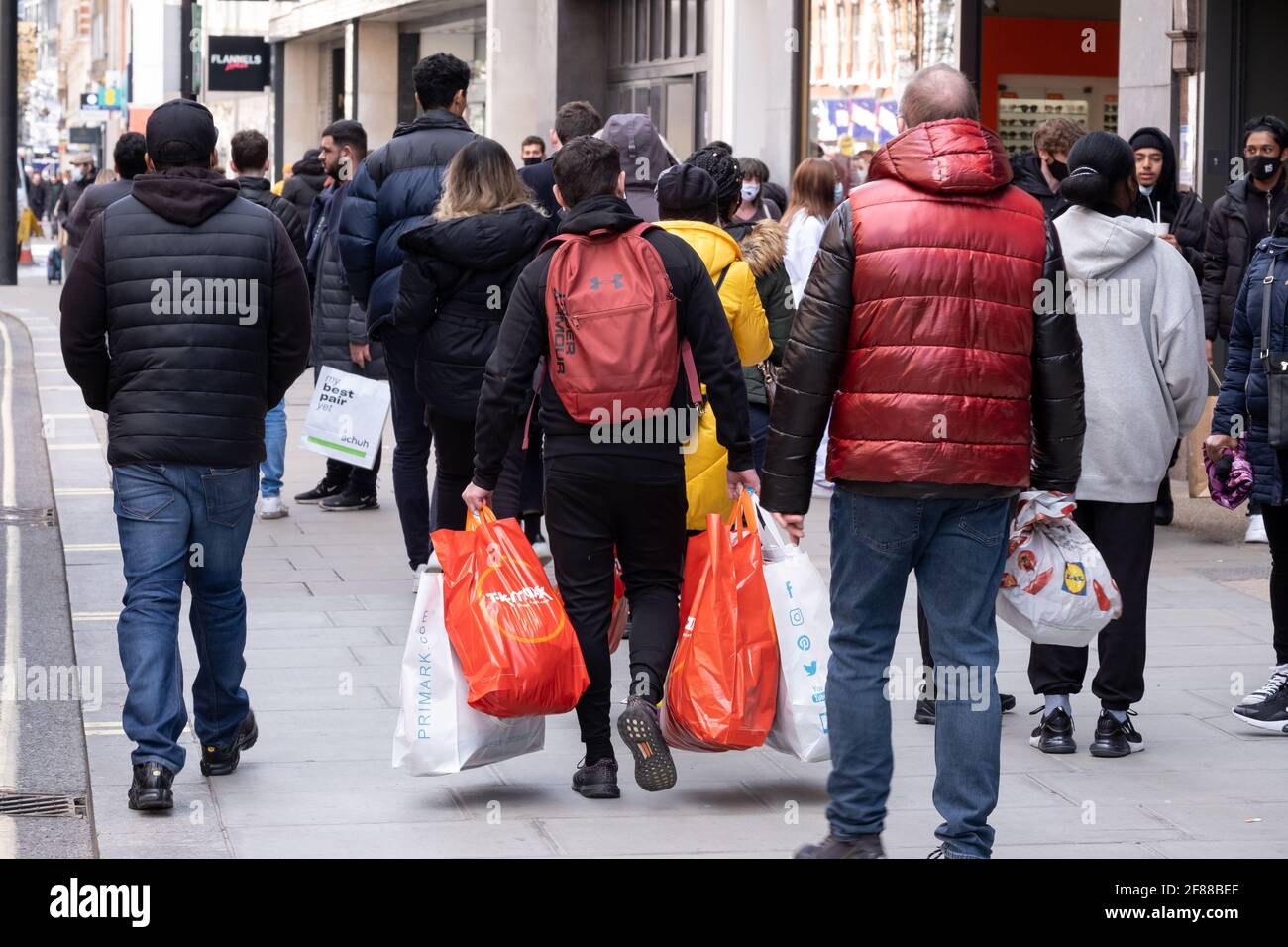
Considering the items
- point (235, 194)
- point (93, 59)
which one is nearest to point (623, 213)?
point (235, 194)

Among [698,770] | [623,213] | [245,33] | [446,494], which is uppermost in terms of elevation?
[245,33]

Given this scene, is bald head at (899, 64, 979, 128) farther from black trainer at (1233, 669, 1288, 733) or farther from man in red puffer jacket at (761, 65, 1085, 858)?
black trainer at (1233, 669, 1288, 733)

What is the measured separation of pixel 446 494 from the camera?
7977mm

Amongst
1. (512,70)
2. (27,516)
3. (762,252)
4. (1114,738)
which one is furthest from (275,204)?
(512,70)

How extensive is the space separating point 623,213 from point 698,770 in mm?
1682

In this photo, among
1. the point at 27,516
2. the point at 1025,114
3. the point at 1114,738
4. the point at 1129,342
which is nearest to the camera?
the point at 1129,342

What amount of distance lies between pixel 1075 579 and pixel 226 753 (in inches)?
98.5

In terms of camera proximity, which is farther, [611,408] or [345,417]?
[345,417]

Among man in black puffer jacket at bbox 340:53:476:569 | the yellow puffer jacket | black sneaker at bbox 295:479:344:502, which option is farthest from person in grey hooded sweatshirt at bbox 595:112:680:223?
black sneaker at bbox 295:479:344:502

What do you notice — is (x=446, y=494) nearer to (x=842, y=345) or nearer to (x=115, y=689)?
(x=115, y=689)

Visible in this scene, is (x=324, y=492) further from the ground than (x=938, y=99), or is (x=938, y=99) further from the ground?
(x=938, y=99)

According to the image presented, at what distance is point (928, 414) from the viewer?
14.6 ft

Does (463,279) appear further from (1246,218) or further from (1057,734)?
(1246,218)

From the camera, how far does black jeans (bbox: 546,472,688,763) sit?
→ 548 cm
